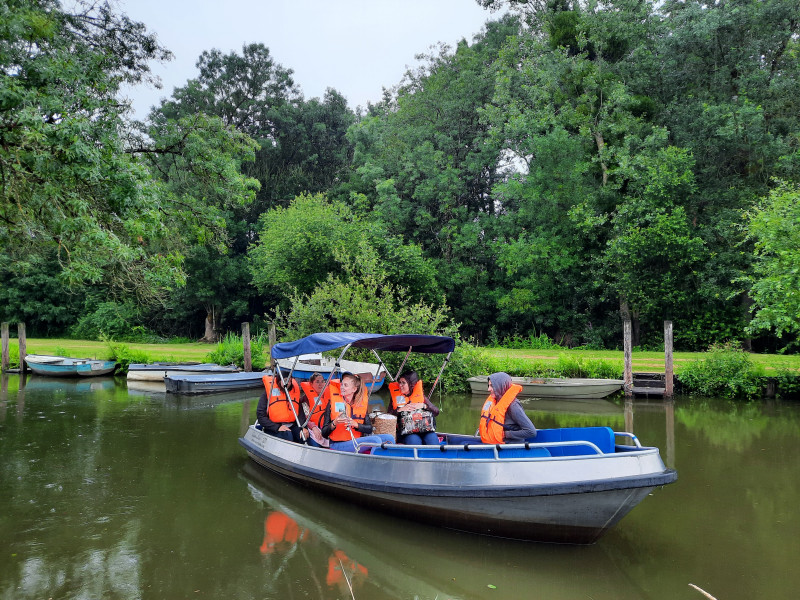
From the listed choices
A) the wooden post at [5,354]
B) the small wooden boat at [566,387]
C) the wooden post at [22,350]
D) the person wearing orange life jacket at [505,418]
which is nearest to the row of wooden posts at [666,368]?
the small wooden boat at [566,387]

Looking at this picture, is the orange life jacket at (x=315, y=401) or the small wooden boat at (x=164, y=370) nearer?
the orange life jacket at (x=315, y=401)

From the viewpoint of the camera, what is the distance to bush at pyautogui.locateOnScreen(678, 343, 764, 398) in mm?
18812

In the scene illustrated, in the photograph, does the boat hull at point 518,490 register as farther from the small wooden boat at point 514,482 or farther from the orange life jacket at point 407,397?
the orange life jacket at point 407,397

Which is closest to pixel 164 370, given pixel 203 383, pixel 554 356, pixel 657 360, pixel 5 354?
pixel 203 383

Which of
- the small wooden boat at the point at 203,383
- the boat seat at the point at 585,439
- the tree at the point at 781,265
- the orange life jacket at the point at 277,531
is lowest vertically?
the orange life jacket at the point at 277,531

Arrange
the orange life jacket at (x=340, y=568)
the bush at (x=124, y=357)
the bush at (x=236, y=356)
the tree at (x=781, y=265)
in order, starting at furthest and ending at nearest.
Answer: the bush at (x=124, y=357)
the bush at (x=236, y=356)
the tree at (x=781, y=265)
the orange life jacket at (x=340, y=568)

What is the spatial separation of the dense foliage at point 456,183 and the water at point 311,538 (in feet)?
11.9

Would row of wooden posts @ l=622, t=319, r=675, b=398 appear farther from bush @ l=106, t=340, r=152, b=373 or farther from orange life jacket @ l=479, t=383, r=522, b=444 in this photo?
bush @ l=106, t=340, r=152, b=373

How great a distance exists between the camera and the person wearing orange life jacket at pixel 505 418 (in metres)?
7.90

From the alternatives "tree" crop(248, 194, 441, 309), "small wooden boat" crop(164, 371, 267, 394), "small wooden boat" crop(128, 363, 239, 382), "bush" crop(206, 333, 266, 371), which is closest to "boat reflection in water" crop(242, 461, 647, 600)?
"small wooden boat" crop(164, 371, 267, 394)

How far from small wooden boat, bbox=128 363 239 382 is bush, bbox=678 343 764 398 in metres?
16.9

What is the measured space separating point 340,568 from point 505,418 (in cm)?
283

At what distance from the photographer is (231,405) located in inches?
752

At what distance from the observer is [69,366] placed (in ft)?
82.9
